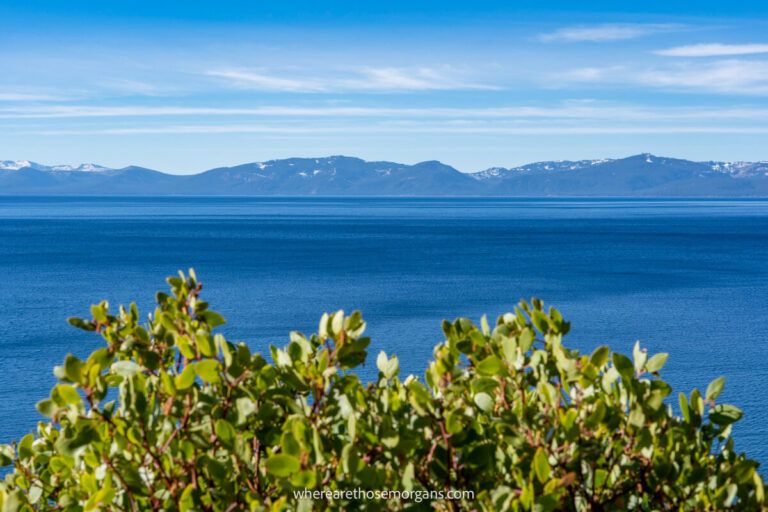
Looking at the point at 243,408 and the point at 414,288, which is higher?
the point at 243,408

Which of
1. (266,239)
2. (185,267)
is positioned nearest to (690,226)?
(266,239)

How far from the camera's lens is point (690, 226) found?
7323 inches

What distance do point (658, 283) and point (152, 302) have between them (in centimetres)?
4341

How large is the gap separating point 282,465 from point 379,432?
0.58m

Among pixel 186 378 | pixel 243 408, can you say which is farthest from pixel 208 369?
pixel 243 408

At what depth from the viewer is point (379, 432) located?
162 inches

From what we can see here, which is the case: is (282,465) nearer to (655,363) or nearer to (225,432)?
(225,432)

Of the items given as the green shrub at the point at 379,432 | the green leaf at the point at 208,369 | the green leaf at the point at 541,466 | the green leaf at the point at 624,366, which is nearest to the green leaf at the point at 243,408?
the green shrub at the point at 379,432

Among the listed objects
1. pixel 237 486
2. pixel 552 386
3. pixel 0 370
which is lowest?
pixel 0 370

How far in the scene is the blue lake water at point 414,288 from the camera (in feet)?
152

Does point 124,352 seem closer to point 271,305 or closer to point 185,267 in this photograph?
point 271,305

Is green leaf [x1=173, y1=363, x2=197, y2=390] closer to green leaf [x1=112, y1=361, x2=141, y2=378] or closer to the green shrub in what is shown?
the green shrub

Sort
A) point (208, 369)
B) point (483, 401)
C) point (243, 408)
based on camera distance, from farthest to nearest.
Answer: point (483, 401) < point (243, 408) < point (208, 369)

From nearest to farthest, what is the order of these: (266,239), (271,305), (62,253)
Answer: (271,305) < (62,253) < (266,239)
